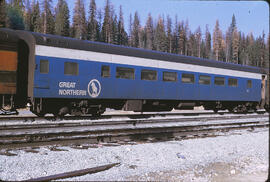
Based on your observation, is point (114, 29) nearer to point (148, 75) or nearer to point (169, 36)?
point (169, 36)

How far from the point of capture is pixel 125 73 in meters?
13.3

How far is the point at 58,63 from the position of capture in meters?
11.3

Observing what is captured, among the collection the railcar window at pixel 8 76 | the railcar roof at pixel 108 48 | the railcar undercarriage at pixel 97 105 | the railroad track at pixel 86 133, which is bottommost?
the railroad track at pixel 86 133

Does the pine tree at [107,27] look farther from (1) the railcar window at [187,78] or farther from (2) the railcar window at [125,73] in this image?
(2) the railcar window at [125,73]

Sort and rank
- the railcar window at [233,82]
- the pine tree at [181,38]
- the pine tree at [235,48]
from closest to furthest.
A: the railcar window at [233,82] < the pine tree at [181,38] < the pine tree at [235,48]

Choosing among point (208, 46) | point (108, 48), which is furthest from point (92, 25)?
point (208, 46)

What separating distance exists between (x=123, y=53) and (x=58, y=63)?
3241mm

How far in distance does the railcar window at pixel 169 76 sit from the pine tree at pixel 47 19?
41471 millimetres

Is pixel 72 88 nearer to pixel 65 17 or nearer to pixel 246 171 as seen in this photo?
pixel 246 171

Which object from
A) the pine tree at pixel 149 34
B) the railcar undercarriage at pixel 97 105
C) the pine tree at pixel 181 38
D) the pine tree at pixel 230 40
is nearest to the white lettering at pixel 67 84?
the railcar undercarriage at pixel 97 105

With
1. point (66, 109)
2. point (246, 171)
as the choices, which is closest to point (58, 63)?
point (66, 109)

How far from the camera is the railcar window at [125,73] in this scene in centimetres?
1305

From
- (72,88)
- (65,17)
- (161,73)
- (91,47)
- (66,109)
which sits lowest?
(66,109)

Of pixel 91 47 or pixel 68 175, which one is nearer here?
pixel 68 175
